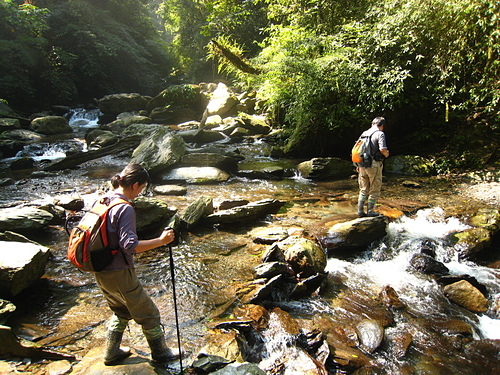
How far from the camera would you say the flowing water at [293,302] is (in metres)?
3.71

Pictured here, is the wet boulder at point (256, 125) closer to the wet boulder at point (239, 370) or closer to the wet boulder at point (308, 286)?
the wet boulder at point (308, 286)

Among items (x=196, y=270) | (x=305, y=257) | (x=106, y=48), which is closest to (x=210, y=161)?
(x=196, y=270)

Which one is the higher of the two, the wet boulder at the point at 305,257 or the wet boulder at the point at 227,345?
the wet boulder at the point at 305,257

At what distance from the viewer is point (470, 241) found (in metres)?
5.96

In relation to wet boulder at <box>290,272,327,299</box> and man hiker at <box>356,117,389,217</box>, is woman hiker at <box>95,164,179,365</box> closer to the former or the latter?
wet boulder at <box>290,272,327,299</box>

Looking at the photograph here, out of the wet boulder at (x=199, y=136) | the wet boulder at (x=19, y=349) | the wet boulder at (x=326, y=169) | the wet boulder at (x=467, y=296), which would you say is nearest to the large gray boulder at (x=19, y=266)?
the wet boulder at (x=19, y=349)

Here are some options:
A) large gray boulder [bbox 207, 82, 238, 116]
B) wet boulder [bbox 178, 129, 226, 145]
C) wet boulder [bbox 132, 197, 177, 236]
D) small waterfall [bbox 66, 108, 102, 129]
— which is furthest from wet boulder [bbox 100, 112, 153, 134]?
wet boulder [bbox 132, 197, 177, 236]

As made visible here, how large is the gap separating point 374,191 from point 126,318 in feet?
18.0

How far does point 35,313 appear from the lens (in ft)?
13.5

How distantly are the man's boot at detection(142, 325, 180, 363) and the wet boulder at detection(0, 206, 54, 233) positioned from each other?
4.83 m

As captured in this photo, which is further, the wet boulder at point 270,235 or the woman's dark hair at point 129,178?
the wet boulder at point 270,235

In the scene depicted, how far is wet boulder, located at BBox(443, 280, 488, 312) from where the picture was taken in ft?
15.0

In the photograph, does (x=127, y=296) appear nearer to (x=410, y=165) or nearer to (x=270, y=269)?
(x=270, y=269)

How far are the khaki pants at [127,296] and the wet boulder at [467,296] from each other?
4.35 m
